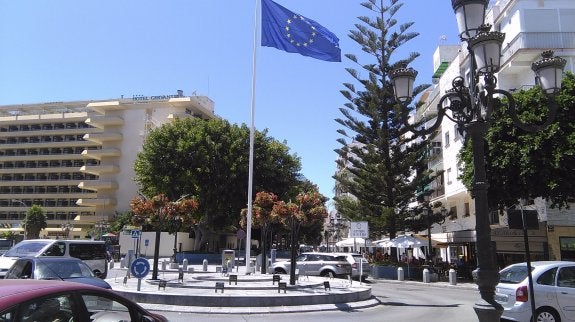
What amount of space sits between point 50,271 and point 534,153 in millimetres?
21497

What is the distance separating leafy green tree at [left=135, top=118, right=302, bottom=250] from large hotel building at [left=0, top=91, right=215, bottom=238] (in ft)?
97.9

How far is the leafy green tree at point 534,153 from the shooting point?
74.5 ft

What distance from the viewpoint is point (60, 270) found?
12648mm

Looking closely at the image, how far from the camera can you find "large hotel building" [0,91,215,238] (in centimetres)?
7825

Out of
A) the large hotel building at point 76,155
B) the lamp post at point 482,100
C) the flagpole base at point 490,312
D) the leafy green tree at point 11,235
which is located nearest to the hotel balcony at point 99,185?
the large hotel building at point 76,155

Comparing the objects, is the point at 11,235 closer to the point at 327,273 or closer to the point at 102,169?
the point at 102,169

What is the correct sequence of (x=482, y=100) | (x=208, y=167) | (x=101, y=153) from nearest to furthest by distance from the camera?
(x=482, y=100) < (x=208, y=167) < (x=101, y=153)

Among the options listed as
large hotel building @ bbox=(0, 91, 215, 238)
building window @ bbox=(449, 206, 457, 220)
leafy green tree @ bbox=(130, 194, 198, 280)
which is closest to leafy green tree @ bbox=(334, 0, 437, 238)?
building window @ bbox=(449, 206, 457, 220)

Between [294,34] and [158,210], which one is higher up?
[294,34]

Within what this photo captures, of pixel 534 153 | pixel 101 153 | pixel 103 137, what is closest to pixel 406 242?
pixel 534 153

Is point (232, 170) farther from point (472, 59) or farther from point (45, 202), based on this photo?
point (45, 202)

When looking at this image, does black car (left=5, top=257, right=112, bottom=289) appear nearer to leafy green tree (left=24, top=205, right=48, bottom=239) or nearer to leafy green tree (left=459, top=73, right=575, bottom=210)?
leafy green tree (left=459, top=73, right=575, bottom=210)

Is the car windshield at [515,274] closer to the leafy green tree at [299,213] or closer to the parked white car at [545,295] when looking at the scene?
the parked white car at [545,295]

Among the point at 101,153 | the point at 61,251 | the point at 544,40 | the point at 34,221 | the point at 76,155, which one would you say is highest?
the point at 76,155
